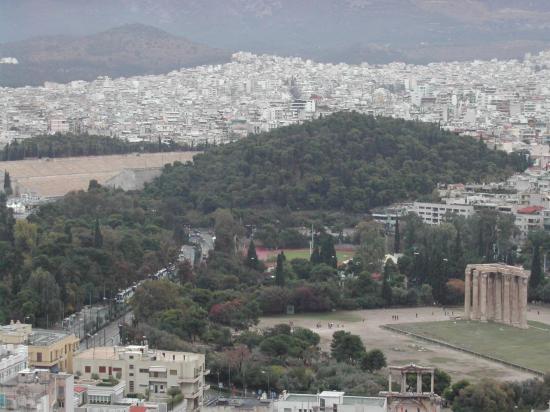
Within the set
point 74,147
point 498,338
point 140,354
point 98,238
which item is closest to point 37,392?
point 140,354

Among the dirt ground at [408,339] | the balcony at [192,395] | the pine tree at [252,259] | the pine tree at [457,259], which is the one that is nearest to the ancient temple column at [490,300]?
the dirt ground at [408,339]

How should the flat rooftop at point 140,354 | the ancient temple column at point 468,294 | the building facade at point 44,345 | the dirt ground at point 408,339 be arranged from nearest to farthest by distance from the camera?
the flat rooftop at point 140,354, the building facade at point 44,345, the dirt ground at point 408,339, the ancient temple column at point 468,294

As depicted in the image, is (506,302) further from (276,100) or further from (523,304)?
(276,100)

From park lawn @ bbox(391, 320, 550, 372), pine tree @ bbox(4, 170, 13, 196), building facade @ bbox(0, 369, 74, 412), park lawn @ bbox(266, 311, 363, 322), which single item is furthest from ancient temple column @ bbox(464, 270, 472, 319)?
pine tree @ bbox(4, 170, 13, 196)

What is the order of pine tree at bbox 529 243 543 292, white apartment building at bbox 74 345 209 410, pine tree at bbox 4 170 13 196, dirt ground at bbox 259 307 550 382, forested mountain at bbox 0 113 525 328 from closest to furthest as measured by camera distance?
white apartment building at bbox 74 345 209 410 → dirt ground at bbox 259 307 550 382 → forested mountain at bbox 0 113 525 328 → pine tree at bbox 529 243 543 292 → pine tree at bbox 4 170 13 196

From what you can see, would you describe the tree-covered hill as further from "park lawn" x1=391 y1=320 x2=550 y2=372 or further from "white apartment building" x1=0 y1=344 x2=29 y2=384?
"white apartment building" x1=0 y1=344 x2=29 y2=384

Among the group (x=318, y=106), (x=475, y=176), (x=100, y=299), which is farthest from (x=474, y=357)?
(x=318, y=106)

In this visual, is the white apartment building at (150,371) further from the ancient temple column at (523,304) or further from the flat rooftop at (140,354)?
the ancient temple column at (523,304)
